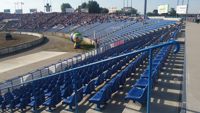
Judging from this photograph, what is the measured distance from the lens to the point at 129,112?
722cm

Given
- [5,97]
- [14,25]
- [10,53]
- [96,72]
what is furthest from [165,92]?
[14,25]

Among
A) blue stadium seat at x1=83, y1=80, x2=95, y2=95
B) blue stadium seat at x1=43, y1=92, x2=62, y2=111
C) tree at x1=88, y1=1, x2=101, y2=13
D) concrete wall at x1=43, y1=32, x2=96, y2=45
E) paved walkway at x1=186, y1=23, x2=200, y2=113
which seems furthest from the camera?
tree at x1=88, y1=1, x2=101, y2=13

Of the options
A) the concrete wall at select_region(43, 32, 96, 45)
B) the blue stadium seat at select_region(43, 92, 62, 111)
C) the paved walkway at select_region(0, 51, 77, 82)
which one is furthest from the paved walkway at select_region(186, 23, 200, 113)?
the concrete wall at select_region(43, 32, 96, 45)

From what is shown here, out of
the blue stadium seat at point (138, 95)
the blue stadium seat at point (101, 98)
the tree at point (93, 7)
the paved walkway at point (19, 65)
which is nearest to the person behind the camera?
the blue stadium seat at point (138, 95)

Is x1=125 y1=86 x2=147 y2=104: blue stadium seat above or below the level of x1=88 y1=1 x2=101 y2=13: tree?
below

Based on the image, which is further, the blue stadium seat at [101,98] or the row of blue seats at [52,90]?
the row of blue seats at [52,90]

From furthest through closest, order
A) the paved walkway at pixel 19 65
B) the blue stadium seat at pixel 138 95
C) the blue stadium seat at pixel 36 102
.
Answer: the paved walkway at pixel 19 65, the blue stadium seat at pixel 36 102, the blue stadium seat at pixel 138 95

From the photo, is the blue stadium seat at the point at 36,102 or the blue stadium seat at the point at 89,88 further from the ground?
the blue stadium seat at the point at 89,88

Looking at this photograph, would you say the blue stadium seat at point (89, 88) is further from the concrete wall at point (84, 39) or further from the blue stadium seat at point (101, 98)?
the concrete wall at point (84, 39)

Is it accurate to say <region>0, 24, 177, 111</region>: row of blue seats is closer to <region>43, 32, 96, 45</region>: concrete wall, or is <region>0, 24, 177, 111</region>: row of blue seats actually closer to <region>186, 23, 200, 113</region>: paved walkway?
<region>186, 23, 200, 113</region>: paved walkway

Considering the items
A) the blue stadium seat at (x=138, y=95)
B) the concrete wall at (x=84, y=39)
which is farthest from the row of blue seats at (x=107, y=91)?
the concrete wall at (x=84, y=39)

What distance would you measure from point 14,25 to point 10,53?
161ft

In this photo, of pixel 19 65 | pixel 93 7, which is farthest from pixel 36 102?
pixel 93 7

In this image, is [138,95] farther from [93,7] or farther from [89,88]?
[93,7]
